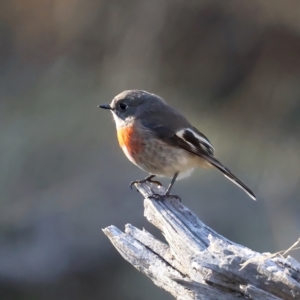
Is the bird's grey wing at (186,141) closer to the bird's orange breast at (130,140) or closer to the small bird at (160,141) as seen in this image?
the small bird at (160,141)

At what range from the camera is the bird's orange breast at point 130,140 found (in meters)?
A: 4.39

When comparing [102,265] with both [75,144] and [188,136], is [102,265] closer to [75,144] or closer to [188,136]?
[75,144]

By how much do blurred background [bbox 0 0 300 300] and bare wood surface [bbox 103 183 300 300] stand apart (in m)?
3.58

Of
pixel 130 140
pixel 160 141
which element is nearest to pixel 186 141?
pixel 160 141

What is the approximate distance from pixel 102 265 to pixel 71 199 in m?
1.21

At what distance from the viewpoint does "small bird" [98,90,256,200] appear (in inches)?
→ 172

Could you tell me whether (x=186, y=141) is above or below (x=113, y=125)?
below

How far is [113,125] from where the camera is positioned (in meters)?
9.11

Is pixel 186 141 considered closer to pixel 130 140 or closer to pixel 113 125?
pixel 130 140

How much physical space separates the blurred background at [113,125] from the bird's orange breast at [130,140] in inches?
108

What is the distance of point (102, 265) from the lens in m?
7.11

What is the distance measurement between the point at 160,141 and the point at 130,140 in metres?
0.23

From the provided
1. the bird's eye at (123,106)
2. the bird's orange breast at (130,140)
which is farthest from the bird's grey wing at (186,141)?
the bird's eye at (123,106)

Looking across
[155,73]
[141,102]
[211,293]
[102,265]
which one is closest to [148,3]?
[155,73]
